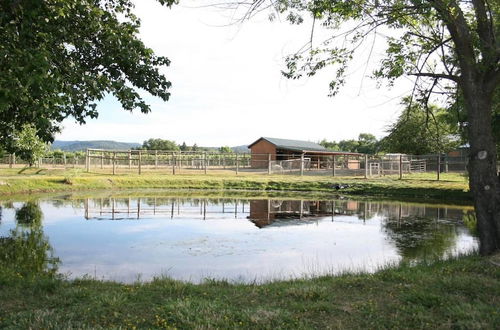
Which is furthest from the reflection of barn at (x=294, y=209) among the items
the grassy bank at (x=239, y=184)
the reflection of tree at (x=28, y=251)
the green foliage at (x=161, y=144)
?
the green foliage at (x=161, y=144)

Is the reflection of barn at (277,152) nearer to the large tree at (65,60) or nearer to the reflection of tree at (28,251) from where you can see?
the reflection of tree at (28,251)

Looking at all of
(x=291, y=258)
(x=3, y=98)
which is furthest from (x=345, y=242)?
(x=3, y=98)

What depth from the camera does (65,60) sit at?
6.96 metres

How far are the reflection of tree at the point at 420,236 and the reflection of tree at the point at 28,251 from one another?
299 inches

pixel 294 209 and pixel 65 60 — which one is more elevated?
pixel 65 60

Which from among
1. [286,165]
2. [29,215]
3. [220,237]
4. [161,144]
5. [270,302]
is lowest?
[220,237]

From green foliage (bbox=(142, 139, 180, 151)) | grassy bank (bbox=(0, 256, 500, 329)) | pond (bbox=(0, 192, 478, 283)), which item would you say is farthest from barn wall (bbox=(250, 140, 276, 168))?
green foliage (bbox=(142, 139, 180, 151))

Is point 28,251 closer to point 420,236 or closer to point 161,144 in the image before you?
point 420,236

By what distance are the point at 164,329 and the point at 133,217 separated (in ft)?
38.2

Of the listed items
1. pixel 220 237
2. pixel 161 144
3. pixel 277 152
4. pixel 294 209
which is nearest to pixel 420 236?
pixel 220 237

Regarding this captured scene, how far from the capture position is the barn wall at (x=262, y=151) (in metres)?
44.9

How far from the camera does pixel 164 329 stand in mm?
4363

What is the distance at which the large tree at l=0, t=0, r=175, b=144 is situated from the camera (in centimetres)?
527

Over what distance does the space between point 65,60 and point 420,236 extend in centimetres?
1007
